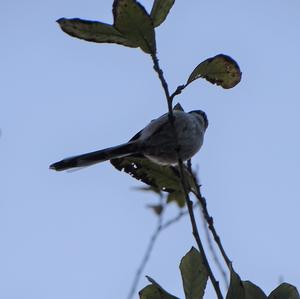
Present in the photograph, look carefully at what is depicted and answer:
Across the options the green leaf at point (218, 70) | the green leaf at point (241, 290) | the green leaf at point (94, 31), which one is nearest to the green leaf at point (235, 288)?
the green leaf at point (241, 290)

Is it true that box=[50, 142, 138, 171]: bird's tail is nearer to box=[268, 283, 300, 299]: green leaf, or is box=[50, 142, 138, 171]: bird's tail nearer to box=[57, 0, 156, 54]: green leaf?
box=[57, 0, 156, 54]: green leaf

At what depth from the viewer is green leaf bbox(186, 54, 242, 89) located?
123 inches

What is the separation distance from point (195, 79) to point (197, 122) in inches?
48.8

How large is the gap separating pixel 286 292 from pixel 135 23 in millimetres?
1375

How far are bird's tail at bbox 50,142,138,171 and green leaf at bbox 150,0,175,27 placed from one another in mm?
1033

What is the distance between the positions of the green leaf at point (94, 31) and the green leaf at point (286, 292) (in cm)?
131

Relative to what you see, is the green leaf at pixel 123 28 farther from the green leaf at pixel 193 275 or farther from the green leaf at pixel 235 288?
the green leaf at pixel 235 288

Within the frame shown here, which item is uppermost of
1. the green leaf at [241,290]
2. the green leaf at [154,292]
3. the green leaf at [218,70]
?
the green leaf at [218,70]

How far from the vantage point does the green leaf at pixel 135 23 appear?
9.28 feet

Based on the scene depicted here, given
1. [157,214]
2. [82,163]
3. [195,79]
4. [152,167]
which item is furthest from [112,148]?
[157,214]

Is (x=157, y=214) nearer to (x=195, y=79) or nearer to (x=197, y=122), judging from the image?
(x=197, y=122)

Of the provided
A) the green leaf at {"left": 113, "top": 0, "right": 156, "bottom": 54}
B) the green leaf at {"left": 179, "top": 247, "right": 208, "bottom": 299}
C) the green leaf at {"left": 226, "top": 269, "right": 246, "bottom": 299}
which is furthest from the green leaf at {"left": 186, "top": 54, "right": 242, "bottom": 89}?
the green leaf at {"left": 226, "top": 269, "right": 246, "bottom": 299}

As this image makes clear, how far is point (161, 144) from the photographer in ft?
13.4

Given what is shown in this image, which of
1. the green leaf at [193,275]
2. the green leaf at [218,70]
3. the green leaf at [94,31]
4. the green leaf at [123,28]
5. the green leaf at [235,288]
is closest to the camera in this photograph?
the green leaf at [235,288]
